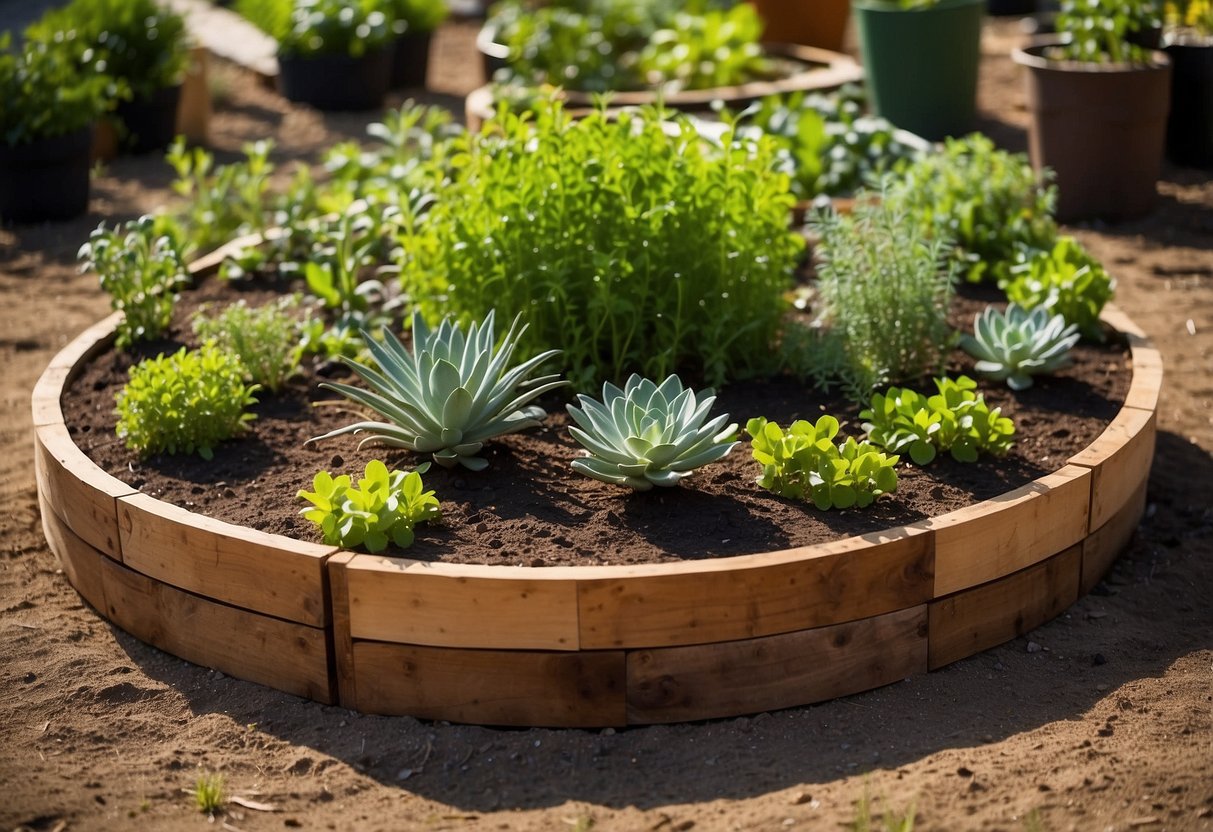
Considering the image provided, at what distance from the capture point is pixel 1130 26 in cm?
635

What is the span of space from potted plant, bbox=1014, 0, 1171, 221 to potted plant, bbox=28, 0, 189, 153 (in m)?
4.87

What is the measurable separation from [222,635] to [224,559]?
0.71 feet

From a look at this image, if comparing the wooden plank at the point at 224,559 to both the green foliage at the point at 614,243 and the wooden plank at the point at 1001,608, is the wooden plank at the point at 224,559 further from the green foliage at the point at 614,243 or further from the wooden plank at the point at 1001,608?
the wooden plank at the point at 1001,608

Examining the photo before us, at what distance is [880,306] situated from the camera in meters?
4.01

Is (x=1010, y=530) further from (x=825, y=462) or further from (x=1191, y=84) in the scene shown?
(x=1191, y=84)

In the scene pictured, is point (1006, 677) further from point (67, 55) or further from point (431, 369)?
point (67, 55)

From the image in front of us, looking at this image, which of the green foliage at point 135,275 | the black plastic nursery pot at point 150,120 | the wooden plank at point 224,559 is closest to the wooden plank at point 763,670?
the wooden plank at point 224,559

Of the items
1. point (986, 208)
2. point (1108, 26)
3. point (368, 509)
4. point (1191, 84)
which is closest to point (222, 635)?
point (368, 509)

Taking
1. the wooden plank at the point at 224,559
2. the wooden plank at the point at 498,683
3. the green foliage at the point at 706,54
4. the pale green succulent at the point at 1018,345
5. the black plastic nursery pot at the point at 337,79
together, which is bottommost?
the wooden plank at the point at 498,683

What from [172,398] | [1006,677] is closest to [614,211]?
[172,398]

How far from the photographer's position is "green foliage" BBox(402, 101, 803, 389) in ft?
13.0

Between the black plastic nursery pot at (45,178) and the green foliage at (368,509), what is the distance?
168 inches

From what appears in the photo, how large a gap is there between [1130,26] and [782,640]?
4.50 metres

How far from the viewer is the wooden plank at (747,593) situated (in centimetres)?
297
